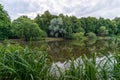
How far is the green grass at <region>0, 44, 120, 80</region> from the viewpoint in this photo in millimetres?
2193

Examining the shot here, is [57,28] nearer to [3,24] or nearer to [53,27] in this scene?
[53,27]

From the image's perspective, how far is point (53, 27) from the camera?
180ft

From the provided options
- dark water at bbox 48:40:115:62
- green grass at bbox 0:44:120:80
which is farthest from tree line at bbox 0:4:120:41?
green grass at bbox 0:44:120:80

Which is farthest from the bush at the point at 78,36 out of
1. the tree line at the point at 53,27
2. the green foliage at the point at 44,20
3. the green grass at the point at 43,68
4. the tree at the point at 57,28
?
the green grass at the point at 43,68

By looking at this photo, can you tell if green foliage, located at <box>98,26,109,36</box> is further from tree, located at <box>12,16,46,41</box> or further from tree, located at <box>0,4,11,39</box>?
tree, located at <box>0,4,11,39</box>

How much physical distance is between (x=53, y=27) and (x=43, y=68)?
52.6 m

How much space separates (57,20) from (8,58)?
54.1 metres

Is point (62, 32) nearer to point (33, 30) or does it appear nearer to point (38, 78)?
point (33, 30)

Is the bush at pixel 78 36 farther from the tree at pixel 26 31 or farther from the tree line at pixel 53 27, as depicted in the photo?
the tree at pixel 26 31

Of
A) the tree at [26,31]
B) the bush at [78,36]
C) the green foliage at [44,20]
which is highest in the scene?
the green foliage at [44,20]

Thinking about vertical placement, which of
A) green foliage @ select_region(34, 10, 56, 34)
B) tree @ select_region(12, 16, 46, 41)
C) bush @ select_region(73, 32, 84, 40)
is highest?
green foliage @ select_region(34, 10, 56, 34)

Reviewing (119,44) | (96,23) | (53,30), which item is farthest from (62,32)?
(119,44)

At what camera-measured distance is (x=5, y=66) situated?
231 cm

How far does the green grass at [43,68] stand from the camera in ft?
7.20
